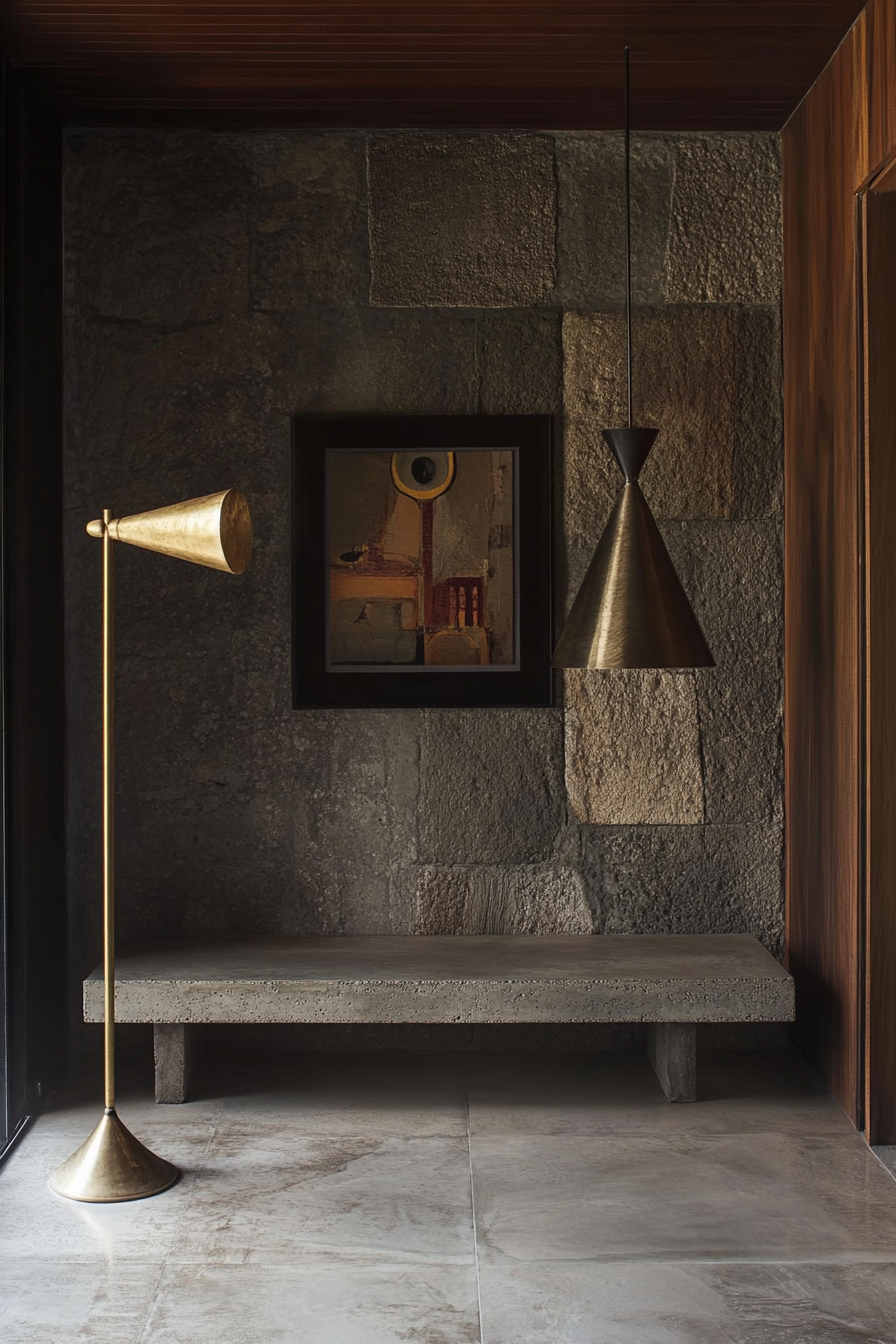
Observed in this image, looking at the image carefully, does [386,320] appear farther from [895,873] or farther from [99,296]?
[895,873]

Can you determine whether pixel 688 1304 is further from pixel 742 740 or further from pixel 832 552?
pixel 832 552

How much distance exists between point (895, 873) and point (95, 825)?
1.99 m

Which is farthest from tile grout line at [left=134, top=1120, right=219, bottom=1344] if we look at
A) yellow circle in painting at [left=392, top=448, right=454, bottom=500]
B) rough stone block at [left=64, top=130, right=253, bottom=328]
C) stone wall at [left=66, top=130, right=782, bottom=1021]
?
rough stone block at [left=64, top=130, right=253, bottom=328]

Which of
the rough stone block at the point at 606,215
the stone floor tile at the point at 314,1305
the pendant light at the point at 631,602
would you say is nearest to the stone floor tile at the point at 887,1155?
the stone floor tile at the point at 314,1305

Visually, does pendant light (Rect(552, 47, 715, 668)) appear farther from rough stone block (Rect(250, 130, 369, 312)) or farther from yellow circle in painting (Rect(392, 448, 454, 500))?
rough stone block (Rect(250, 130, 369, 312))

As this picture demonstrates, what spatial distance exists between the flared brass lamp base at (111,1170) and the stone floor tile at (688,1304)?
2.46ft

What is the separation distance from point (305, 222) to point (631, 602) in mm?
1371

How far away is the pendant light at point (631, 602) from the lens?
2.78m

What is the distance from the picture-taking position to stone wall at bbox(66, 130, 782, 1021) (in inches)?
129

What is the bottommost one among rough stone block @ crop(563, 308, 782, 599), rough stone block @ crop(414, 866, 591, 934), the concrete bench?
the concrete bench

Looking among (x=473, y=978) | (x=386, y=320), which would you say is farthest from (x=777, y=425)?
(x=473, y=978)

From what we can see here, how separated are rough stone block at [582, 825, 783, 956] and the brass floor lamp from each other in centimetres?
129

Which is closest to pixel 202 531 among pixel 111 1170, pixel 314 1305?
pixel 111 1170

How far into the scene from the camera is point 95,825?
10.8 ft
